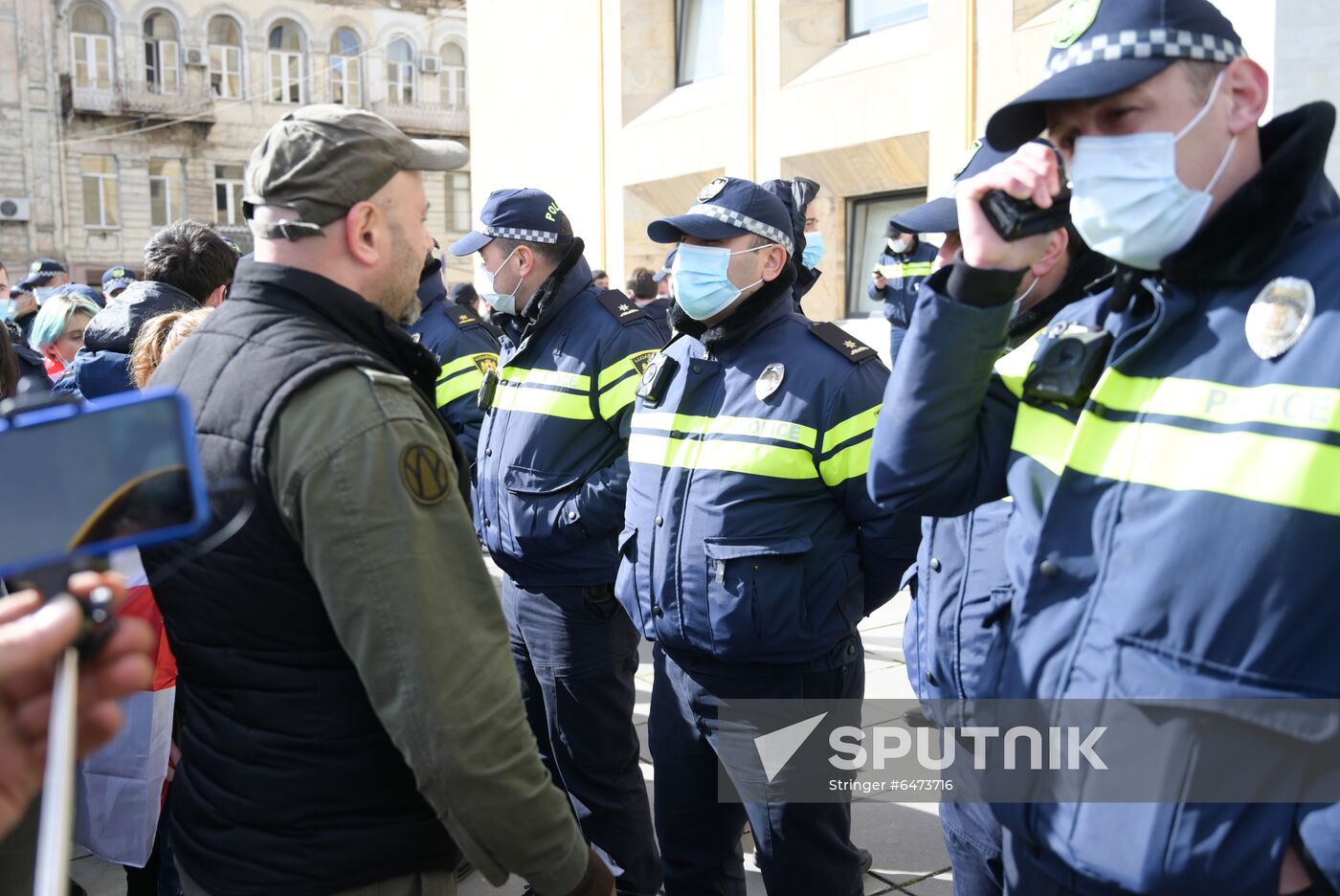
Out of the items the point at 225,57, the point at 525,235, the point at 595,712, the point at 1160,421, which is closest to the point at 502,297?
the point at 525,235

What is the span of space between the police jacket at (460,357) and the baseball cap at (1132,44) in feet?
12.1

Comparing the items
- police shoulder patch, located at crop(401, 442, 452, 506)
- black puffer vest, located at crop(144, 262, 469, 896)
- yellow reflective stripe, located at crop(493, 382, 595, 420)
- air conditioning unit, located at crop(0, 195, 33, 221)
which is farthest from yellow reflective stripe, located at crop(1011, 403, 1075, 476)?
air conditioning unit, located at crop(0, 195, 33, 221)

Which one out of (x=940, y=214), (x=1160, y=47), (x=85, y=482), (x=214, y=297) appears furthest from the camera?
(x=214, y=297)

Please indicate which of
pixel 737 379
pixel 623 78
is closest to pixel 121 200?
pixel 623 78

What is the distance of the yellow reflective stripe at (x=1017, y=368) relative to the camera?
199cm

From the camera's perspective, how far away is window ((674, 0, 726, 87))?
40.9 ft

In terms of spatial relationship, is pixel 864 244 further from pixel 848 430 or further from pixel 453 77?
pixel 453 77

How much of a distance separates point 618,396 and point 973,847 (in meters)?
2.03

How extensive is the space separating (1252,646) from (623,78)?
12.5 metres

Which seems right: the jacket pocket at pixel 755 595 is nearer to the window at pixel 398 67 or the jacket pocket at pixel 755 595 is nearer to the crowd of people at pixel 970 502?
the crowd of people at pixel 970 502

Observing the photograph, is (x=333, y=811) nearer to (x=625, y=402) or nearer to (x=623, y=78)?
(x=625, y=402)

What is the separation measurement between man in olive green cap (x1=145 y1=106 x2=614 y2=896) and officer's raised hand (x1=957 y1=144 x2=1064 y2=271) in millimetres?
965

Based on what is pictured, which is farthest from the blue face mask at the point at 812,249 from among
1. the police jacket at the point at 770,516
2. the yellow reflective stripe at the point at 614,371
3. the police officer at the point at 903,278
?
the police jacket at the point at 770,516

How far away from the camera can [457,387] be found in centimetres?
527
